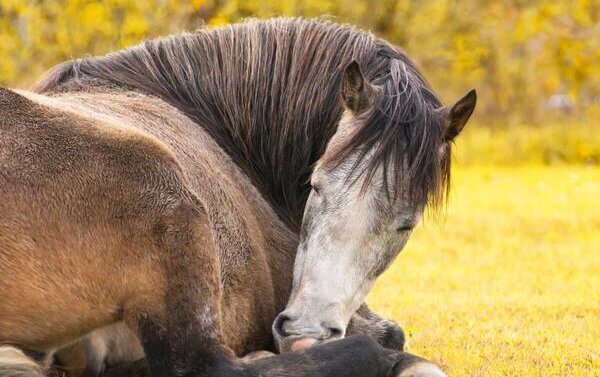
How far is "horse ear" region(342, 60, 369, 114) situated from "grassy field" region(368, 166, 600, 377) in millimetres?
784

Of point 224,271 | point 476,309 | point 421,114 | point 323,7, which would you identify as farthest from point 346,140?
point 323,7

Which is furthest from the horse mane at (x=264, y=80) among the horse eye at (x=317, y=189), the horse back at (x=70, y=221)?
the horse back at (x=70, y=221)

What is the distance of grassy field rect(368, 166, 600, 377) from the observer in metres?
5.40

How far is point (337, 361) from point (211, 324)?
486 mm

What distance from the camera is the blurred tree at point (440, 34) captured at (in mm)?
12656

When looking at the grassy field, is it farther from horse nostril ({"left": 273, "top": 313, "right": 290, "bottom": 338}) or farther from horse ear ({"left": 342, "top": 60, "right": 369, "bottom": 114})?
horse nostril ({"left": 273, "top": 313, "right": 290, "bottom": 338})

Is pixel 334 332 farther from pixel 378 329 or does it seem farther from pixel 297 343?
pixel 378 329

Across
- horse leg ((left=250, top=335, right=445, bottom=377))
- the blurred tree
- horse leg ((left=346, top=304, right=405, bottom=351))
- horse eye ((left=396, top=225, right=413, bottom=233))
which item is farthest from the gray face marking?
the blurred tree

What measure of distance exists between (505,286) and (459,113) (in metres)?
4.07

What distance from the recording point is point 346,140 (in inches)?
167

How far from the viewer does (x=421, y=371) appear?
162 inches

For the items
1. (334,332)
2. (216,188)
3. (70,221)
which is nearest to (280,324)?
(334,332)

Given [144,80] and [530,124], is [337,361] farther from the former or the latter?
[530,124]

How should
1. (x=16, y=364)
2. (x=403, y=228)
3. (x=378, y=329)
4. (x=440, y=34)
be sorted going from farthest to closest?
(x=440, y=34) < (x=378, y=329) < (x=403, y=228) < (x=16, y=364)
